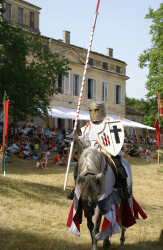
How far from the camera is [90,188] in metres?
3.89

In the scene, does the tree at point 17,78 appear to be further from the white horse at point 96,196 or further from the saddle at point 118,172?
the white horse at point 96,196

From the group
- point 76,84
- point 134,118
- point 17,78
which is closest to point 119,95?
point 134,118

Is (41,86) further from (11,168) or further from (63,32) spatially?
(63,32)

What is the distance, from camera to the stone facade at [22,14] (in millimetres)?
28391

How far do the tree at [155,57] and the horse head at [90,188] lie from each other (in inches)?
949

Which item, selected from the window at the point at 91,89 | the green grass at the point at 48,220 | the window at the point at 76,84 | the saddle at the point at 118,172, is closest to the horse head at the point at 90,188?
the saddle at the point at 118,172

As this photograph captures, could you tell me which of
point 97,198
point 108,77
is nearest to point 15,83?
point 97,198

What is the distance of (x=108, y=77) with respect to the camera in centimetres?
3709

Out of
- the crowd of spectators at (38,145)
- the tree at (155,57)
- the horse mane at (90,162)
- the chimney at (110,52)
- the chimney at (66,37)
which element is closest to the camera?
the horse mane at (90,162)

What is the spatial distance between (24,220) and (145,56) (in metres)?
24.7

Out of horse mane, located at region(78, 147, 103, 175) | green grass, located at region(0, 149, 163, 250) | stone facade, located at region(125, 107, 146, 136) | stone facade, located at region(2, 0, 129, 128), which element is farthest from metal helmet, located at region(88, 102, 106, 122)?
stone facade, located at region(125, 107, 146, 136)

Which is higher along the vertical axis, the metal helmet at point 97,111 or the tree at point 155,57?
the tree at point 155,57

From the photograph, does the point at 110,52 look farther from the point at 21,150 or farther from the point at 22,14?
the point at 21,150

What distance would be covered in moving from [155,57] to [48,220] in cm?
2345
